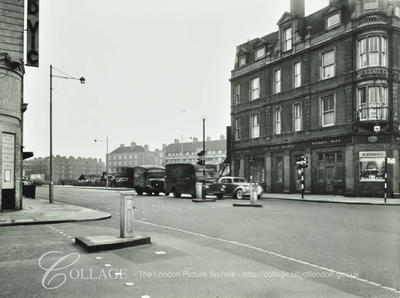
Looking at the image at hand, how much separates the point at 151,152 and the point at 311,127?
12595cm

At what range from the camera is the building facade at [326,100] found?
2914cm

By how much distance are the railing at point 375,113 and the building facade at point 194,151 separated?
100852 millimetres

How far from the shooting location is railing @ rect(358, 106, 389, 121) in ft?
94.4

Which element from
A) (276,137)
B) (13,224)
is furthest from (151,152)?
(13,224)

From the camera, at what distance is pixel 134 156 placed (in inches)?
6083

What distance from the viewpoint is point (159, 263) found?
7512mm

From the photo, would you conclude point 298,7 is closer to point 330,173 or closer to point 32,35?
point 330,173

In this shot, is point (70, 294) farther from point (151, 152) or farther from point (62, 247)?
point (151, 152)

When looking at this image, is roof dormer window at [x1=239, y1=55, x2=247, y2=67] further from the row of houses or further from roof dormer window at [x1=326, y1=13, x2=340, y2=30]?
the row of houses

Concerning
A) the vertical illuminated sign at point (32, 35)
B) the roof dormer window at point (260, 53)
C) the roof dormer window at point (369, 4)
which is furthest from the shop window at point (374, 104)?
the vertical illuminated sign at point (32, 35)

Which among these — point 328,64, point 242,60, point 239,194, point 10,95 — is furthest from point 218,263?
point 242,60

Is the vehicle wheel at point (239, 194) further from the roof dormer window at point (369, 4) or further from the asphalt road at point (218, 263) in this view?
the asphalt road at point (218, 263)

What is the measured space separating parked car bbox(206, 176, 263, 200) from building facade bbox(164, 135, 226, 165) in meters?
99.1

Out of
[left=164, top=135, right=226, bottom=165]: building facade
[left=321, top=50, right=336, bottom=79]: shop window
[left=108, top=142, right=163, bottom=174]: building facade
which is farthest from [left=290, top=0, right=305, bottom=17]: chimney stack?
[left=108, top=142, right=163, bottom=174]: building facade
